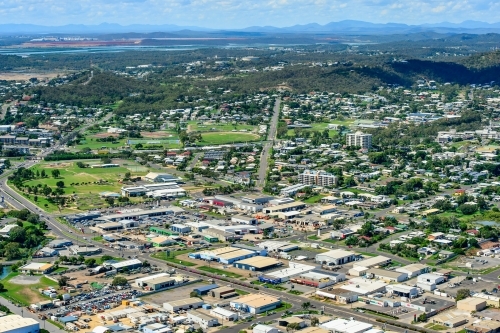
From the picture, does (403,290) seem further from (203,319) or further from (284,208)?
(284,208)

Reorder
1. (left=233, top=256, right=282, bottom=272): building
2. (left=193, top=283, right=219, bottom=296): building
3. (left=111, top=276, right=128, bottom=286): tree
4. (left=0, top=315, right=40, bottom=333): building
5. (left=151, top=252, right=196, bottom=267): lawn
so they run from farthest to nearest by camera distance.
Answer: (left=151, top=252, right=196, bottom=267): lawn → (left=233, top=256, right=282, bottom=272): building → (left=111, top=276, right=128, bottom=286): tree → (left=193, top=283, right=219, bottom=296): building → (left=0, top=315, right=40, bottom=333): building

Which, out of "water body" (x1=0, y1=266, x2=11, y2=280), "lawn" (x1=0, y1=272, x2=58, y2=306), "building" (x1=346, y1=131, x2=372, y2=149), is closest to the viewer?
"lawn" (x1=0, y1=272, x2=58, y2=306)

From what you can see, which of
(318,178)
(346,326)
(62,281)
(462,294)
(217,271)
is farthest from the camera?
(318,178)

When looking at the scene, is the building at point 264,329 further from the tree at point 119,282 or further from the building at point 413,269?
the building at point 413,269

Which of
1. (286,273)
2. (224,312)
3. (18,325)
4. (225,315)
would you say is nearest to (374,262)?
(286,273)

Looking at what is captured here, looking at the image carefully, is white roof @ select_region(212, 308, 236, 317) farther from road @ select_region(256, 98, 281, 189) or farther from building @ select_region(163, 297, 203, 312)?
road @ select_region(256, 98, 281, 189)

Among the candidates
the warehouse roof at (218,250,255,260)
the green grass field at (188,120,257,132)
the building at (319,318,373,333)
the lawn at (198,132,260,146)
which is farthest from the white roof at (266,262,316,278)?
the green grass field at (188,120,257,132)

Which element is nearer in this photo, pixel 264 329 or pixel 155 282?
pixel 264 329
